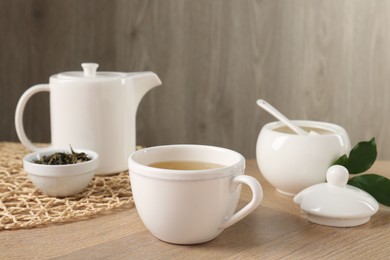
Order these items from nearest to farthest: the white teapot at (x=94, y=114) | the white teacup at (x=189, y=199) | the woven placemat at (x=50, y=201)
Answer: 1. the white teacup at (x=189, y=199)
2. the woven placemat at (x=50, y=201)
3. the white teapot at (x=94, y=114)

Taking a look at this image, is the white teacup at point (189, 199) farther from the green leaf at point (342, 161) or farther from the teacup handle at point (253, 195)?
the green leaf at point (342, 161)

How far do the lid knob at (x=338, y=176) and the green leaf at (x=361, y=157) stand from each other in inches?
3.1

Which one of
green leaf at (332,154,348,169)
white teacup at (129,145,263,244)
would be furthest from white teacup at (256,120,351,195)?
white teacup at (129,145,263,244)

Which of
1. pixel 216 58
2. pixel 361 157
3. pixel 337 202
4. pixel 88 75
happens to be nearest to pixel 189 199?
pixel 337 202

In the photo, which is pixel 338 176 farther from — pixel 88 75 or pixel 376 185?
pixel 88 75

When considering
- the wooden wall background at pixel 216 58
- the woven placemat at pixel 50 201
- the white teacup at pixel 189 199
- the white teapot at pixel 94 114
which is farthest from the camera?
the wooden wall background at pixel 216 58

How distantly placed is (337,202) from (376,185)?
0.34 ft

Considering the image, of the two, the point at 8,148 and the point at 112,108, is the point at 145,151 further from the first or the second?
the point at 8,148

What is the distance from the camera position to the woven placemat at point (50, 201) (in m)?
0.78

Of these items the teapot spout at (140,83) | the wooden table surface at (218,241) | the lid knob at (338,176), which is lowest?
the wooden table surface at (218,241)

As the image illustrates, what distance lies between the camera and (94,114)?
3.26ft

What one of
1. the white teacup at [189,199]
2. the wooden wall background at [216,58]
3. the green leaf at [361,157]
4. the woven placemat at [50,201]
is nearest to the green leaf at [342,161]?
the green leaf at [361,157]

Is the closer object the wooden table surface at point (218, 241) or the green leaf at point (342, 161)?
the wooden table surface at point (218, 241)

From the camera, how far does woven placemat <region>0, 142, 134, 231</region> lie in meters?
0.78
